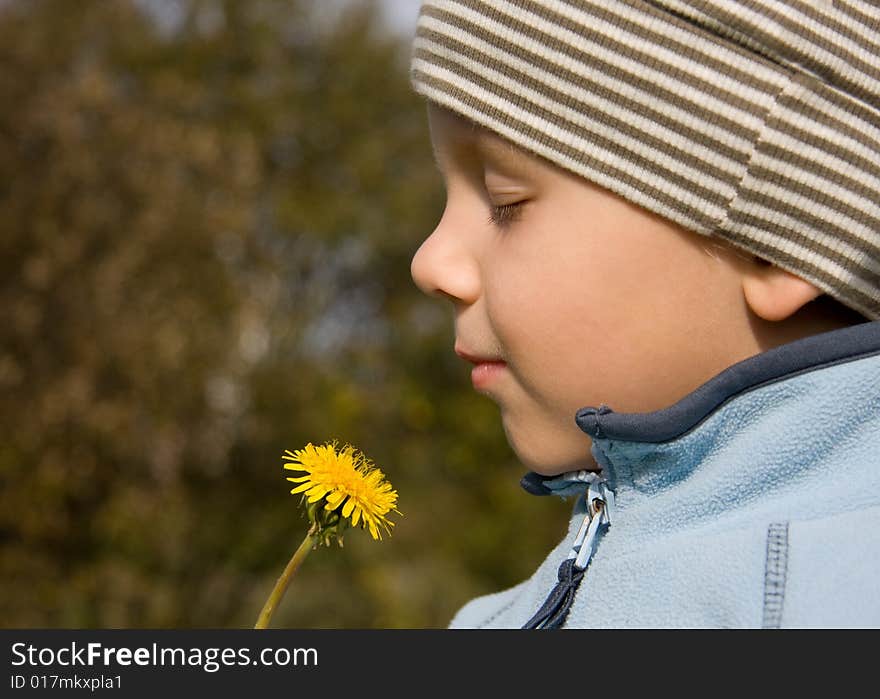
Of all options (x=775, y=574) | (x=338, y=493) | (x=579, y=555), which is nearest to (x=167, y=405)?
(x=579, y=555)

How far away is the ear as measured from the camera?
4.31 feet

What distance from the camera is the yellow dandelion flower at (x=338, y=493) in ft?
3.76

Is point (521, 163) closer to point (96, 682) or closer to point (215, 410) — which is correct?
point (96, 682)

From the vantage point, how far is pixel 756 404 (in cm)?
121

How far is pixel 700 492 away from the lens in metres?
1.21

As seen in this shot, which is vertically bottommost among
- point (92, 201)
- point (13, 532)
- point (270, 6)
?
point (13, 532)

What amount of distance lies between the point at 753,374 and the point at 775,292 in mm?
166

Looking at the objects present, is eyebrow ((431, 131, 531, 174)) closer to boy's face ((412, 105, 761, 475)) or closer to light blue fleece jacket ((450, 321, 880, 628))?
boy's face ((412, 105, 761, 475))

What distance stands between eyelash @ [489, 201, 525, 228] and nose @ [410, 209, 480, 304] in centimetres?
4

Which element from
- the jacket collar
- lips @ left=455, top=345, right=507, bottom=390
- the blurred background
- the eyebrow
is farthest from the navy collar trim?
the blurred background

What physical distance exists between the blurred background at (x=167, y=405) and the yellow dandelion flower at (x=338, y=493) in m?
3.91

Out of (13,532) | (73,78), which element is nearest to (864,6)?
(13,532)

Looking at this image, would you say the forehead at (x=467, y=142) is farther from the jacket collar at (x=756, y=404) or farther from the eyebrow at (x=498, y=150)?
the jacket collar at (x=756, y=404)

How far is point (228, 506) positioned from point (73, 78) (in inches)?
108
